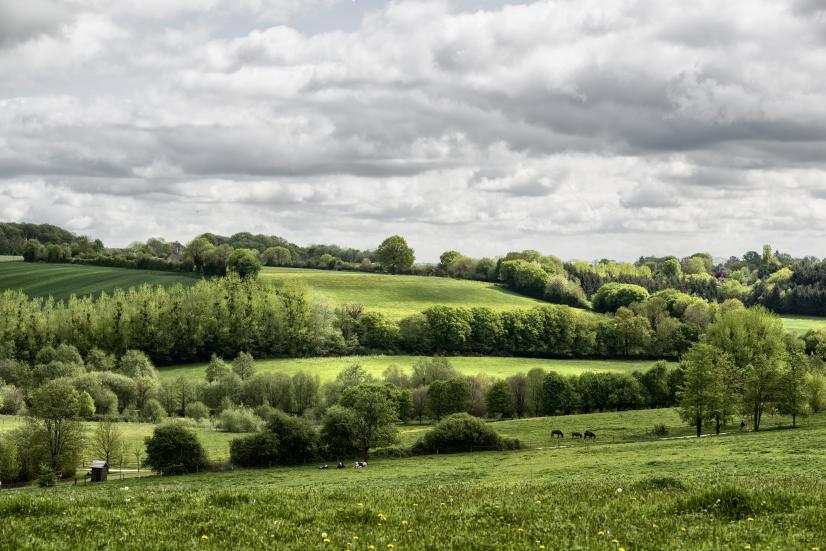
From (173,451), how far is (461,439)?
96.6 feet

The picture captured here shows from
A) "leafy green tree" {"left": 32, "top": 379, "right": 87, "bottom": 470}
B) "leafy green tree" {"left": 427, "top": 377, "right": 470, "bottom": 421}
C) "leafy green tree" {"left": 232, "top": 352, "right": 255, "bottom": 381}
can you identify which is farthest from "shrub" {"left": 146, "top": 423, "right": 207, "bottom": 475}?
"leafy green tree" {"left": 232, "top": 352, "right": 255, "bottom": 381}

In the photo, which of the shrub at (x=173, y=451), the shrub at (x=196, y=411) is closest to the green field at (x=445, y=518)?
the shrub at (x=173, y=451)

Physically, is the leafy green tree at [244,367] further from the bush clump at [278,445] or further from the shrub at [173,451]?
the shrub at [173,451]

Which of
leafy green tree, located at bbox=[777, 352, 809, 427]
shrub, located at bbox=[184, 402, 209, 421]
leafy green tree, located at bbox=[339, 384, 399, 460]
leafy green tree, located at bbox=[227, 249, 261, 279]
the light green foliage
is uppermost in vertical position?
leafy green tree, located at bbox=[227, 249, 261, 279]

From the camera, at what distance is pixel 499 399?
11381 cm

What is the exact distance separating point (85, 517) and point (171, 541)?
315 centimetres

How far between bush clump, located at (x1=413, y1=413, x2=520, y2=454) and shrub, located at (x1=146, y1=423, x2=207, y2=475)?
23.7m

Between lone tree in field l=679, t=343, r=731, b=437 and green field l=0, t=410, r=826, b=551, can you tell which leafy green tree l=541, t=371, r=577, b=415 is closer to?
lone tree in field l=679, t=343, r=731, b=437

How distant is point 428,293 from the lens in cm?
19488

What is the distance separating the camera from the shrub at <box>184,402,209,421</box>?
112812 millimetres

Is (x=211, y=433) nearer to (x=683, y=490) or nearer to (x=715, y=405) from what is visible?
(x=715, y=405)

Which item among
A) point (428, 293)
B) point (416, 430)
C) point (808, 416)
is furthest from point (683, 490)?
point (428, 293)

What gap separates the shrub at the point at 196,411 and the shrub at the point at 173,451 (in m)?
44.9

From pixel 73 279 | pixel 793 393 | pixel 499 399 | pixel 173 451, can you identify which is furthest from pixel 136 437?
pixel 73 279
